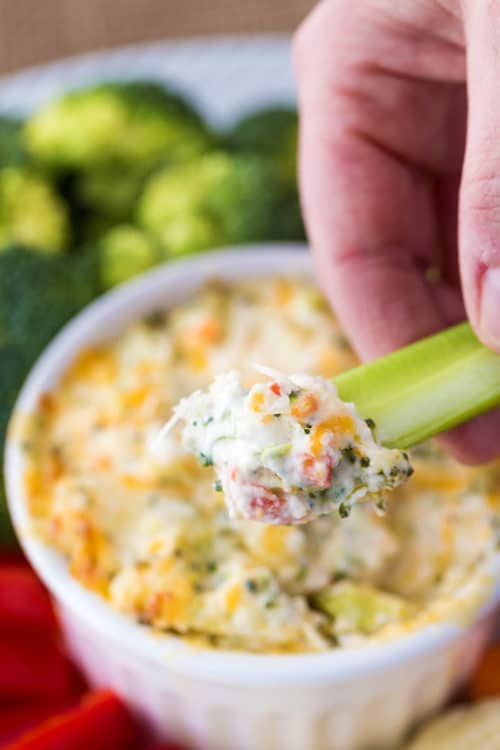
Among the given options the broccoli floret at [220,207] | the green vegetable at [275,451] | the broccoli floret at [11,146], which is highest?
the green vegetable at [275,451]

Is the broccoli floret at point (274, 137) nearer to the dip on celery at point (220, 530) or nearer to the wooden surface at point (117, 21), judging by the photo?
the dip on celery at point (220, 530)

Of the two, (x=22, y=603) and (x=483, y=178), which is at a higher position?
(x=483, y=178)

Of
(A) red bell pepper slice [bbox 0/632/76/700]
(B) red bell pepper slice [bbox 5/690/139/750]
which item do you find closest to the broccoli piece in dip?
(B) red bell pepper slice [bbox 5/690/139/750]

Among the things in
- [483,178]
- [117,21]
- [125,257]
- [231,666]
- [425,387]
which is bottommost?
[231,666]

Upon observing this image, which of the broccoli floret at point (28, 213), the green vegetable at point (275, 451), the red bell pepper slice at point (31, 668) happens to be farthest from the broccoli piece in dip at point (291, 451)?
the broccoli floret at point (28, 213)

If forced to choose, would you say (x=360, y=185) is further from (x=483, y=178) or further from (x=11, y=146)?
(x=11, y=146)

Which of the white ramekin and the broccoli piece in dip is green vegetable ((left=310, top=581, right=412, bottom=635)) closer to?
the white ramekin

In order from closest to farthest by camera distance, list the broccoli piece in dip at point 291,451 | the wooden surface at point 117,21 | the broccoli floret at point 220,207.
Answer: the broccoli piece in dip at point 291,451 → the broccoli floret at point 220,207 → the wooden surface at point 117,21

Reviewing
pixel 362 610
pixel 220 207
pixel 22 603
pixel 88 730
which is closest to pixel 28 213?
pixel 220 207
